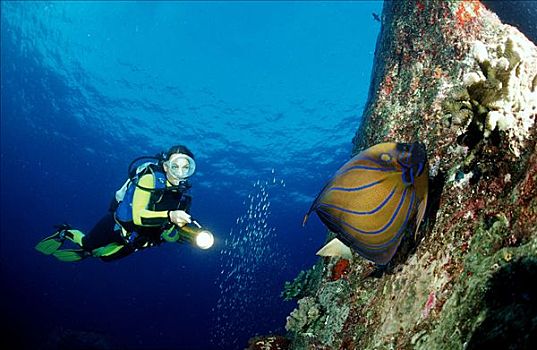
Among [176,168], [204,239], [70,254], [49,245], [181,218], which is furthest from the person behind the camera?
[70,254]

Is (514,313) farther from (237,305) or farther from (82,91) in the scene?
(237,305)

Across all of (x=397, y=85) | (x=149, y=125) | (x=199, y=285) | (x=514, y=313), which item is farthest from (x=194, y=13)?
(x=199, y=285)

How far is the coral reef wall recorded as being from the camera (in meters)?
1.58

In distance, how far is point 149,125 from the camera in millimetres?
33406

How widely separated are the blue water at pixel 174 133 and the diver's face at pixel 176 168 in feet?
59.2

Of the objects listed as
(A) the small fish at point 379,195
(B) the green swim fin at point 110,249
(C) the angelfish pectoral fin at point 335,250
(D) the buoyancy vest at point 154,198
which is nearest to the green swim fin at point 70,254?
(B) the green swim fin at point 110,249

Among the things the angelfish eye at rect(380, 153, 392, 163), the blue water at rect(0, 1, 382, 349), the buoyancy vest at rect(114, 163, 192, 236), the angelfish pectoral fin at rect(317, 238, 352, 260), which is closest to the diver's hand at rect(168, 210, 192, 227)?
the buoyancy vest at rect(114, 163, 192, 236)

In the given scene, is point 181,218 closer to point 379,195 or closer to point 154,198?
point 154,198

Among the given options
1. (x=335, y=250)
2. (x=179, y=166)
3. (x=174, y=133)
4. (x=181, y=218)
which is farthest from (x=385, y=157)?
(x=174, y=133)

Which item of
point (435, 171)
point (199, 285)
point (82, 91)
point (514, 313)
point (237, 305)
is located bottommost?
point (514, 313)

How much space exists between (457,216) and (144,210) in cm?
391

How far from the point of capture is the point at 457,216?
2064mm

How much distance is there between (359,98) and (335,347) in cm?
2644

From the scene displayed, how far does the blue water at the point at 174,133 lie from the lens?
26812 millimetres
